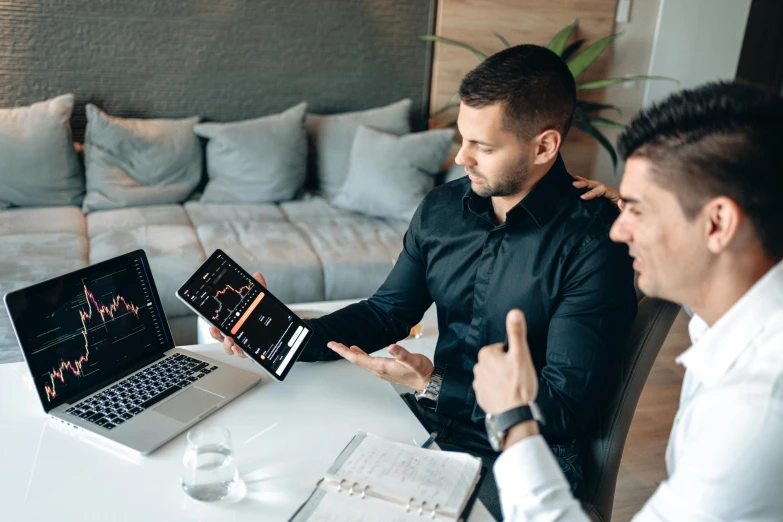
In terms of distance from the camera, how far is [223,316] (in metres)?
→ 1.28

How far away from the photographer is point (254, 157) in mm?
3197

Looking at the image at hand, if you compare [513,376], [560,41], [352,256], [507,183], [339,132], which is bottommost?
[352,256]

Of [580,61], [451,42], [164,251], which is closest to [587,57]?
[580,61]

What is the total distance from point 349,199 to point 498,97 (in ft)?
6.08

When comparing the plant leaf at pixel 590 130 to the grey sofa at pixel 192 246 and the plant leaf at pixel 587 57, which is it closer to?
the plant leaf at pixel 587 57

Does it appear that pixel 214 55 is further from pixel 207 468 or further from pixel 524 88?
pixel 207 468

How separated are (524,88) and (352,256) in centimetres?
146

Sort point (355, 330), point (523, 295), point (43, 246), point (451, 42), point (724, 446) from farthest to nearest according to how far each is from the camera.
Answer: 1. point (451, 42)
2. point (43, 246)
3. point (355, 330)
4. point (523, 295)
5. point (724, 446)

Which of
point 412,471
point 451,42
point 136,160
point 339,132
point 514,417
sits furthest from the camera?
point 451,42

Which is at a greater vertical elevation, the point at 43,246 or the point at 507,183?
the point at 507,183

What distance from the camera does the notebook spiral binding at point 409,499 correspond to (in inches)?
38.0

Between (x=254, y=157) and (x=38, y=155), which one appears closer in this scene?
(x=38, y=155)

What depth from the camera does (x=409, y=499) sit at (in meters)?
0.98

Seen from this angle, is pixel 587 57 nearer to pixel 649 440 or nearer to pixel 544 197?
pixel 649 440
